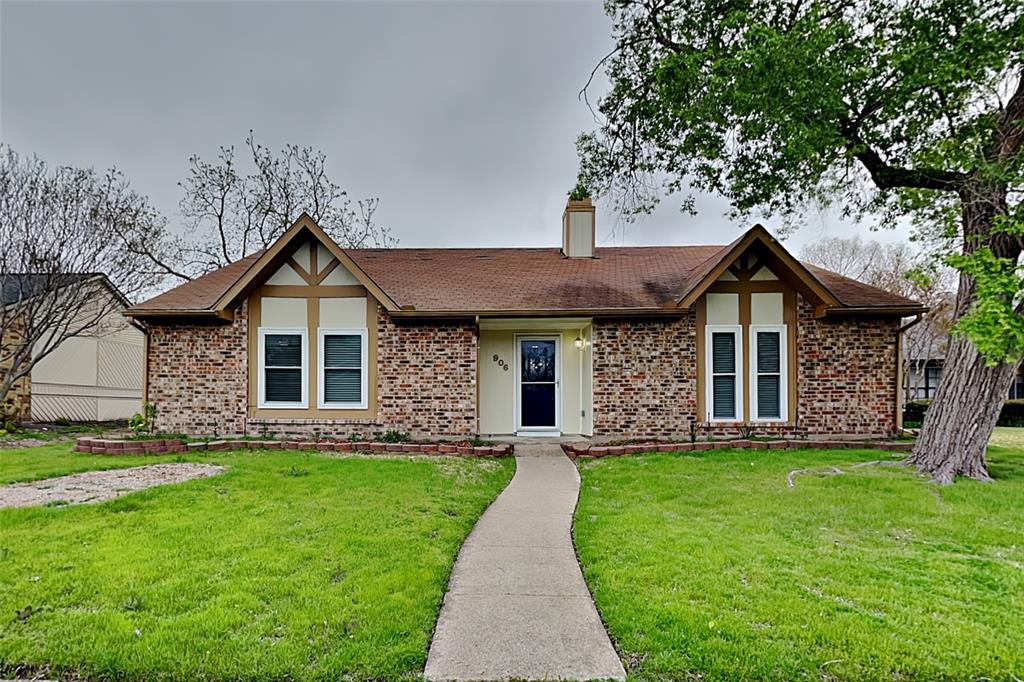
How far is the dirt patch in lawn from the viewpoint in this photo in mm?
6320

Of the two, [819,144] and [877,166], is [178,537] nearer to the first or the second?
[819,144]

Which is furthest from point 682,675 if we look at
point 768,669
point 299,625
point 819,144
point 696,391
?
point 696,391

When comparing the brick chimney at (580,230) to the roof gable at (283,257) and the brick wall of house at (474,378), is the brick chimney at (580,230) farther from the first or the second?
the roof gable at (283,257)

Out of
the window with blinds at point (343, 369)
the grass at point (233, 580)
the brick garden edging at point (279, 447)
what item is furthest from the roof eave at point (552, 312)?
the grass at point (233, 580)

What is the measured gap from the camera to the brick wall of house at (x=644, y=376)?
1124 centimetres

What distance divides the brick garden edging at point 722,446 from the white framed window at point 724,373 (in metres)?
0.81

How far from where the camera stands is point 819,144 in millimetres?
8117

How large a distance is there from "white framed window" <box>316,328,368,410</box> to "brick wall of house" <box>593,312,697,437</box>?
4.74 meters

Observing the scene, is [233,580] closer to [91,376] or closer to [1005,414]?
[91,376]

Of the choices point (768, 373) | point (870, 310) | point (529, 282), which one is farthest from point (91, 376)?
point (870, 310)

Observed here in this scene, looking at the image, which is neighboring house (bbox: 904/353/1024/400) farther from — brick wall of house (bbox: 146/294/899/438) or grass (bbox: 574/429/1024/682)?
grass (bbox: 574/429/1024/682)

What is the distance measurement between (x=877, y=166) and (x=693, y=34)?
362 cm

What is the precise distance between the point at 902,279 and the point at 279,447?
22.5m

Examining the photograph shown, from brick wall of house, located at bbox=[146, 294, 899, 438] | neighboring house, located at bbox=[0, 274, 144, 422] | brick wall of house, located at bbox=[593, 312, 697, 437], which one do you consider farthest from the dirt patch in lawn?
neighboring house, located at bbox=[0, 274, 144, 422]
